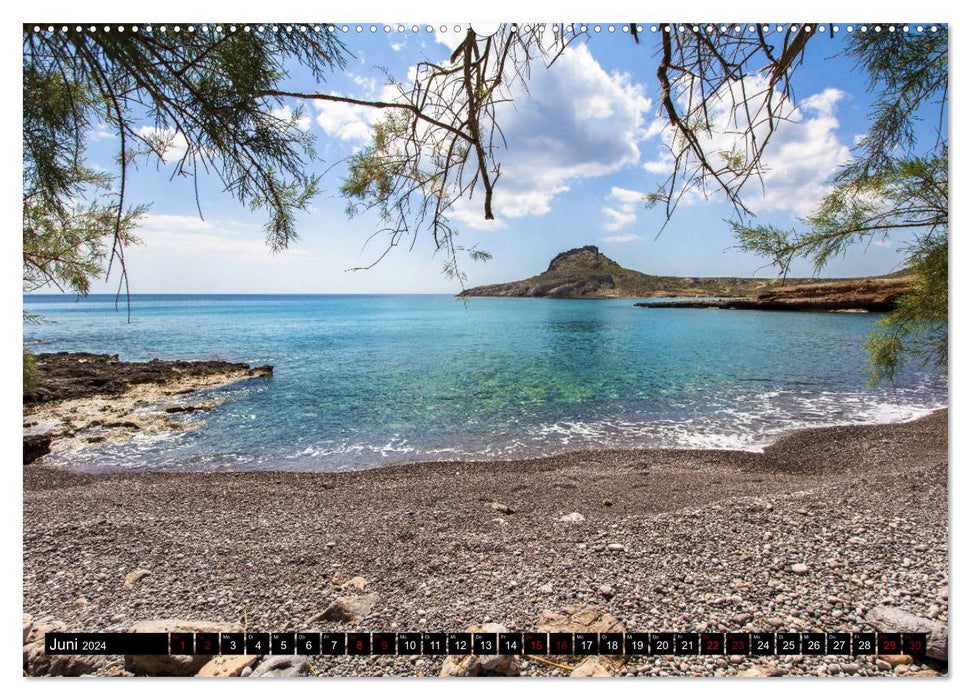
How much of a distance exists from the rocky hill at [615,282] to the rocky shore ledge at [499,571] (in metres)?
1.52

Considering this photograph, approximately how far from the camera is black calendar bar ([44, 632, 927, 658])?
1.55 meters

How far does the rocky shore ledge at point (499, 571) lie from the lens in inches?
61.7

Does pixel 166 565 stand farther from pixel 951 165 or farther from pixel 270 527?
pixel 951 165

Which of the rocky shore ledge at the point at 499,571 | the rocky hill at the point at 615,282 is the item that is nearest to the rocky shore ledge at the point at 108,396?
the rocky shore ledge at the point at 499,571

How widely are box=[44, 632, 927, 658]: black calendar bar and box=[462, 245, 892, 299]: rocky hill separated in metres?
1.64

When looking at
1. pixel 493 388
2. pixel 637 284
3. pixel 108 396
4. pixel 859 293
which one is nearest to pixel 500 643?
pixel 637 284

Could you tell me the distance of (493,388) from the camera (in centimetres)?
1015

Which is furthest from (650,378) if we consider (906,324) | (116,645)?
(116,645)

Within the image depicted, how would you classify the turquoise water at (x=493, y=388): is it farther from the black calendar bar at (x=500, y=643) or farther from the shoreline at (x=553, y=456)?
the black calendar bar at (x=500, y=643)

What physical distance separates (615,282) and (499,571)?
2.42 m

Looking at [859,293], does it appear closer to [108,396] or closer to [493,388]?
[493,388]

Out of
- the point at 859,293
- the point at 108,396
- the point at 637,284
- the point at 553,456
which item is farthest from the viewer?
the point at 108,396

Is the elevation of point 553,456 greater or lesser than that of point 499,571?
lesser

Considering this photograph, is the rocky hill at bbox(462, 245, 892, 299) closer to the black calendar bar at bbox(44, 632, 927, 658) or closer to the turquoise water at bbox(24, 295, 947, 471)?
the turquoise water at bbox(24, 295, 947, 471)
